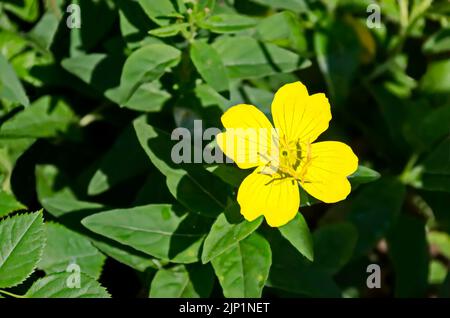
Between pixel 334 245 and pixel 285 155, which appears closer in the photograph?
pixel 285 155

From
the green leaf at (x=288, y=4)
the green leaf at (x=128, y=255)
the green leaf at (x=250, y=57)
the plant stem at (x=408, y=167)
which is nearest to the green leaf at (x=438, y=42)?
the plant stem at (x=408, y=167)

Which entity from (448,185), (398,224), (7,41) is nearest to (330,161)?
(448,185)

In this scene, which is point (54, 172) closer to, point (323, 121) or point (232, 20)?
point (232, 20)

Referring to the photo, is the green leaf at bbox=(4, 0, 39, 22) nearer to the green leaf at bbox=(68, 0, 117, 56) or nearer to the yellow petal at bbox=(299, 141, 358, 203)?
the green leaf at bbox=(68, 0, 117, 56)

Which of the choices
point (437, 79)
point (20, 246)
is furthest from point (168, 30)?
point (437, 79)

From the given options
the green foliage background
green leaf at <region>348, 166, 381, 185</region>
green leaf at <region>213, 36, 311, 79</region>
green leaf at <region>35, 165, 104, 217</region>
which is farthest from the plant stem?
green leaf at <region>35, 165, 104, 217</region>

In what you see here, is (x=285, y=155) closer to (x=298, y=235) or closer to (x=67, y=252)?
(x=298, y=235)
